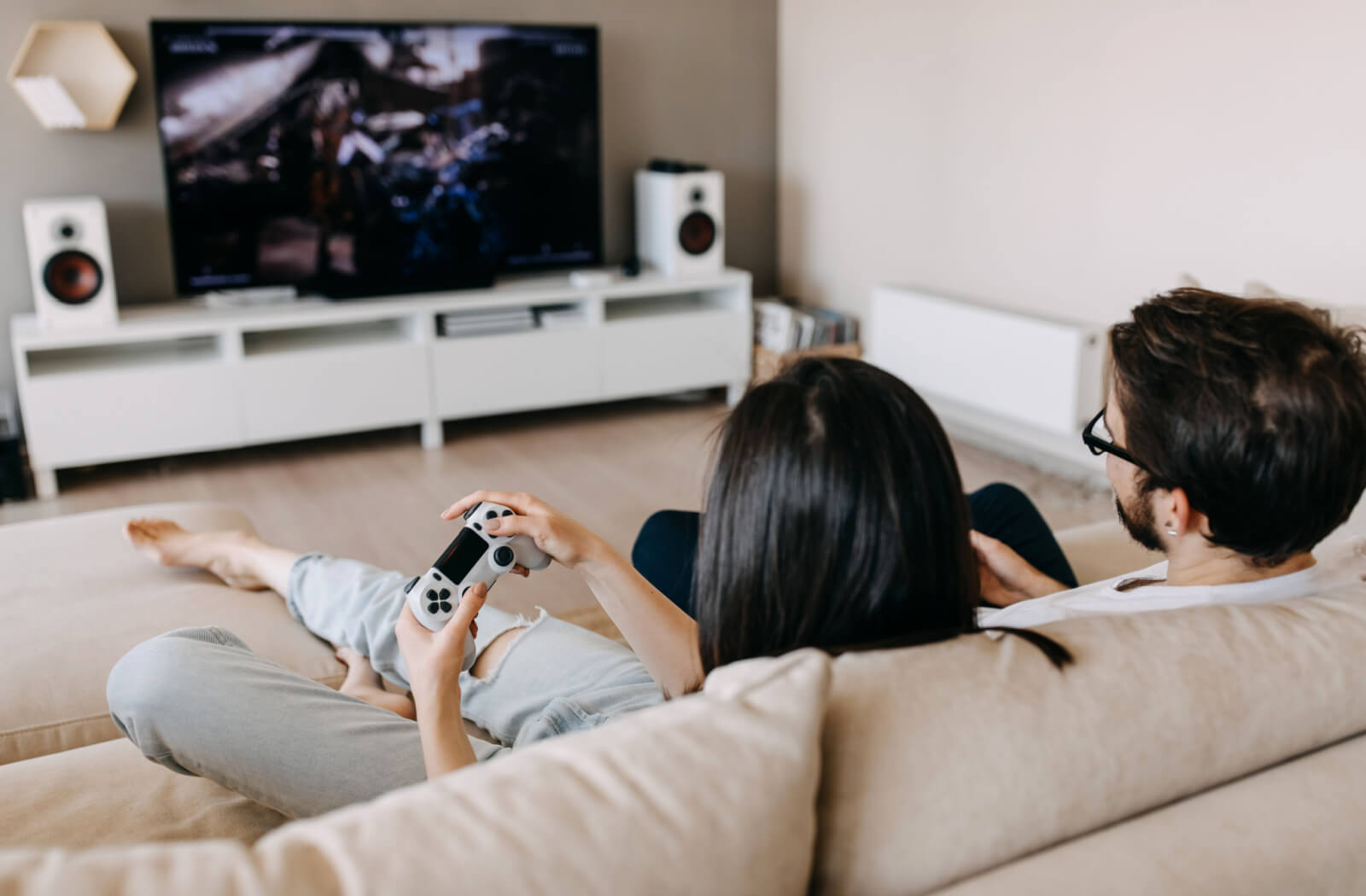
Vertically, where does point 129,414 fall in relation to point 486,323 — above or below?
below

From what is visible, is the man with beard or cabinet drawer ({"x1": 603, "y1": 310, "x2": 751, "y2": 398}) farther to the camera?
cabinet drawer ({"x1": 603, "y1": 310, "x2": 751, "y2": 398})

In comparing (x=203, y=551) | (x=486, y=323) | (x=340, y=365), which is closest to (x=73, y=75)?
(x=340, y=365)

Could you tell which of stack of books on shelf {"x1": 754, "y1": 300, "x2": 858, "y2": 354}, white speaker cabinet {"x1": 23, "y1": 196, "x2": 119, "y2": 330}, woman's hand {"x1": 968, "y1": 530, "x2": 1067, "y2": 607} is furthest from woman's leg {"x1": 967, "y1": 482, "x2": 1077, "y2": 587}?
white speaker cabinet {"x1": 23, "y1": 196, "x2": 119, "y2": 330}

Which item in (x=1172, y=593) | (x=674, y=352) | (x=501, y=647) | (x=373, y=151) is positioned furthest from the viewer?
(x=674, y=352)

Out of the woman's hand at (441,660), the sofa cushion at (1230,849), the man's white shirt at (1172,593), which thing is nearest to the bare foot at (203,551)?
the woman's hand at (441,660)

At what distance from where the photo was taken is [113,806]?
1302 millimetres

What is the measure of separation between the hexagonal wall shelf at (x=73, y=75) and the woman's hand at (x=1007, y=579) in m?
3.25

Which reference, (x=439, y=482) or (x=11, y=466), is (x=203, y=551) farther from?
(x=11, y=466)

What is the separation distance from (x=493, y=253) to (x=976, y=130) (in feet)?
5.77

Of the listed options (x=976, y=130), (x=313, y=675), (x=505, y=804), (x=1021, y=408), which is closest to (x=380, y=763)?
(x=313, y=675)

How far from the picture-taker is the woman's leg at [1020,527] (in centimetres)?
184

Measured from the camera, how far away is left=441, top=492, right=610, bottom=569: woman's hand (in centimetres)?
124

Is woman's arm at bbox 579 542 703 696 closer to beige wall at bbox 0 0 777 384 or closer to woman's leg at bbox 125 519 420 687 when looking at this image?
woman's leg at bbox 125 519 420 687

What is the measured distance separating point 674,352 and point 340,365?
123 centimetres
